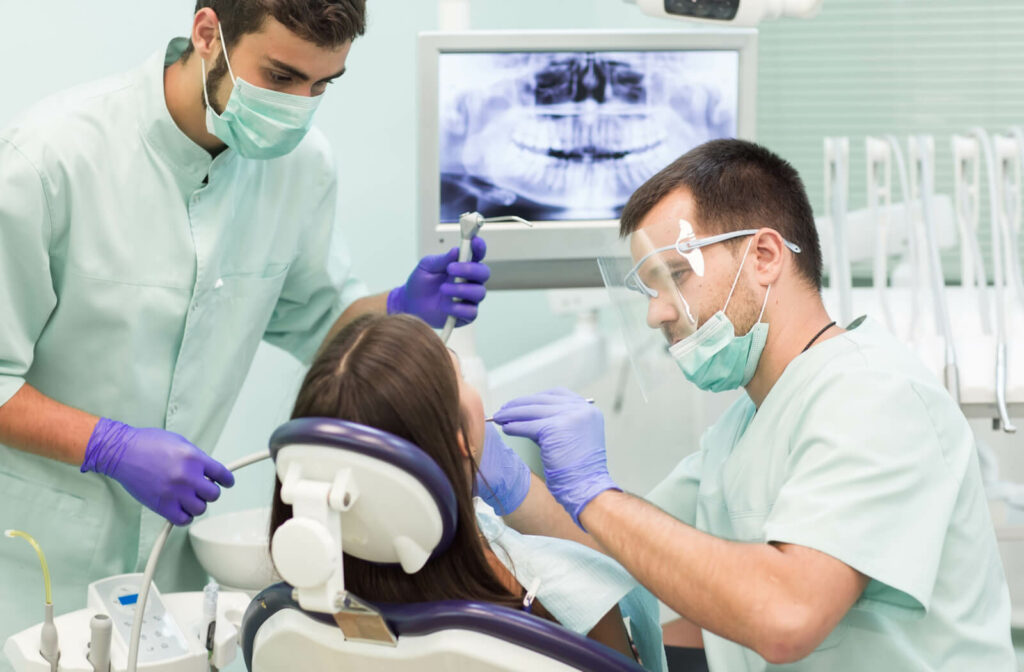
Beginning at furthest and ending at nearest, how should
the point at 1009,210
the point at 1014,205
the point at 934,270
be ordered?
the point at 1014,205 < the point at 1009,210 < the point at 934,270

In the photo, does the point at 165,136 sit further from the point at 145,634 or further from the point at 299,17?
the point at 145,634

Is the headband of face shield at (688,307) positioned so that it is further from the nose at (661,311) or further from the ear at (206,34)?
the ear at (206,34)

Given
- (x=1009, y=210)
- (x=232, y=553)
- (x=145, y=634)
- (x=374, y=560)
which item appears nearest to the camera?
(x=374, y=560)

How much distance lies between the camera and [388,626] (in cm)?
107

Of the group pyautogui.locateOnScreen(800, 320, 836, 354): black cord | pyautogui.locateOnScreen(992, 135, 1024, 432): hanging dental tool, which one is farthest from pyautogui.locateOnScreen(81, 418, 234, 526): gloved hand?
pyautogui.locateOnScreen(992, 135, 1024, 432): hanging dental tool

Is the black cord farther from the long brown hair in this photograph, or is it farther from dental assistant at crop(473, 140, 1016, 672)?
the long brown hair

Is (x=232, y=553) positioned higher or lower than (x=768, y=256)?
lower

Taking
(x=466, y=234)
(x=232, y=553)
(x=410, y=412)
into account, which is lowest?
(x=232, y=553)

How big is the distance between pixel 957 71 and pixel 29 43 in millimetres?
3105

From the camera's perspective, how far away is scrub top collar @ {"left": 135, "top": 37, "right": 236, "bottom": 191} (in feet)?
5.56

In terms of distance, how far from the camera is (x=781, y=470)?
1343 mm

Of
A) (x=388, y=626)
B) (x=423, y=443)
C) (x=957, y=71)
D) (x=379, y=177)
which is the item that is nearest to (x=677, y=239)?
(x=423, y=443)

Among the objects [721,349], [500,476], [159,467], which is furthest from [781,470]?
[159,467]

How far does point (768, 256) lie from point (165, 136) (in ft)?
3.20
